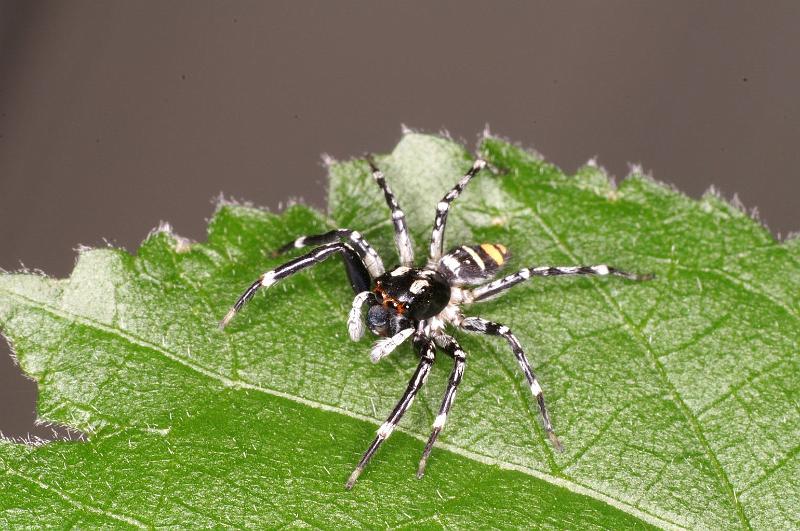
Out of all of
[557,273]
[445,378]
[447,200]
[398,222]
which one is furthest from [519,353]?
[398,222]

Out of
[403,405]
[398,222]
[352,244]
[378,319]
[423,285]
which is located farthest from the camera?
[398,222]

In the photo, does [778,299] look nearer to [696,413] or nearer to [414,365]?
[696,413]

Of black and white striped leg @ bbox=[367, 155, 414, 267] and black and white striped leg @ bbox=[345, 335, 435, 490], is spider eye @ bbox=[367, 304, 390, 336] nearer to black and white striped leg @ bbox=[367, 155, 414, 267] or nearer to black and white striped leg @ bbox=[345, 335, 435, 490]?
black and white striped leg @ bbox=[345, 335, 435, 490]

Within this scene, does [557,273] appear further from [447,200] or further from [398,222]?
[398,222]

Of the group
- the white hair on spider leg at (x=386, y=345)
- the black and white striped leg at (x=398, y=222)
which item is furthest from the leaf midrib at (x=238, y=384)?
the black and white striped leg at (x=398, y=222)

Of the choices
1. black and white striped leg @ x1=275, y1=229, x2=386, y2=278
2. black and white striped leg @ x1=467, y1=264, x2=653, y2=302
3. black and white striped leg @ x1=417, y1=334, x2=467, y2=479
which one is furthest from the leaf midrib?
black and white striped leg @ x1=467, y1=264, x2=653, y2=302

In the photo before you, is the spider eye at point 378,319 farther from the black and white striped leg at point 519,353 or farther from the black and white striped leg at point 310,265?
the black and white striped leg at point 519,353

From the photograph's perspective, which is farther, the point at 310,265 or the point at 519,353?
the point at 310,265
